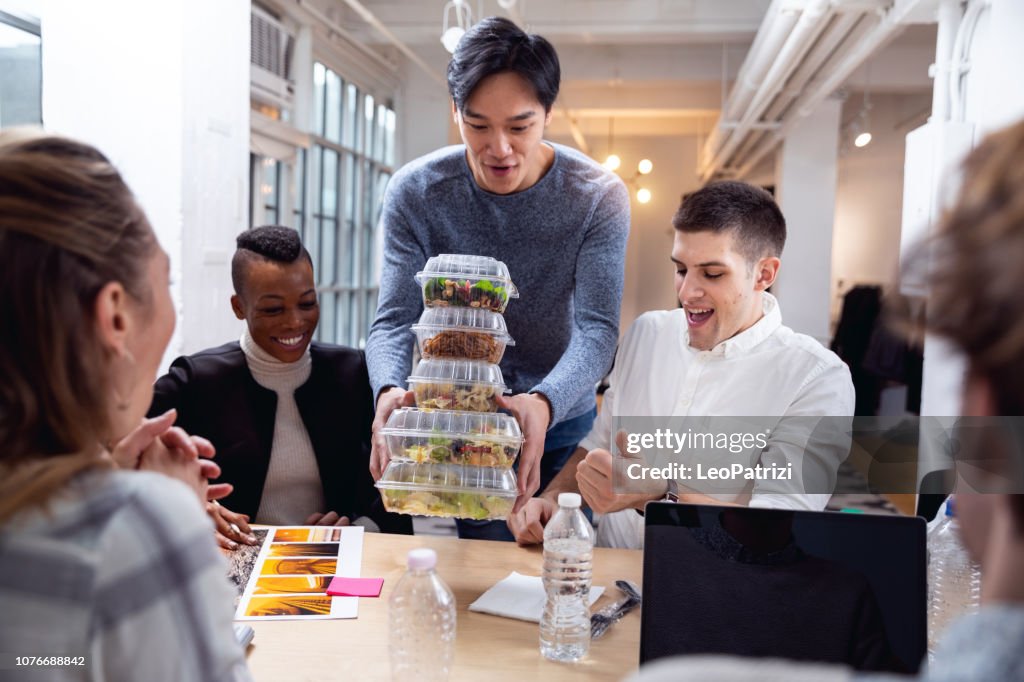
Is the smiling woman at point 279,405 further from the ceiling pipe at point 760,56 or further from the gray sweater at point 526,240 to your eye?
the ceiling pipe at point 760,56

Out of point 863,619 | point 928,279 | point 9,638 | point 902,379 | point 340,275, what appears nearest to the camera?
point 928,279

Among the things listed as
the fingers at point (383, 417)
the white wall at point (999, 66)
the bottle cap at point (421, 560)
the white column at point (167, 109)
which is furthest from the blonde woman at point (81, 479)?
the white column at point (167, 109)

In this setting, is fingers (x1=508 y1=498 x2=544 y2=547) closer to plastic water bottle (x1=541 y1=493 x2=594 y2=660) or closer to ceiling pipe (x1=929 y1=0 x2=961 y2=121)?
plastic water bottle (x1=541 y1=493 x2=594 y2=660)

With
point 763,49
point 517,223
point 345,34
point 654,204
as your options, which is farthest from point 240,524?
point 654,204

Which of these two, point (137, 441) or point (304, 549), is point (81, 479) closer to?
point (137, 441)

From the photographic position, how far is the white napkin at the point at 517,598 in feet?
5.24

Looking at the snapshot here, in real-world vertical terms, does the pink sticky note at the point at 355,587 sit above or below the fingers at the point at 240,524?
below

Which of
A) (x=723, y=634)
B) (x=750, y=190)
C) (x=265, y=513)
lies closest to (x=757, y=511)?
(x=723, y=634)

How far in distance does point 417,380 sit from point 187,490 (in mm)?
982

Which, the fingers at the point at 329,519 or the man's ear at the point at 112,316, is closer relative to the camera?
the man's ear at the point at 112,316

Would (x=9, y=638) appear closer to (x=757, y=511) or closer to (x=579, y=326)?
(x=757, y=511)

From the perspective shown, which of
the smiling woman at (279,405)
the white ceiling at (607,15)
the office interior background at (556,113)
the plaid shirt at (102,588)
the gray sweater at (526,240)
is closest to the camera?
the plaid shirt at (102,588)

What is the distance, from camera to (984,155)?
1.81 ft

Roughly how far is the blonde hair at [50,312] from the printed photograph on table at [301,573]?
0.82 metres
